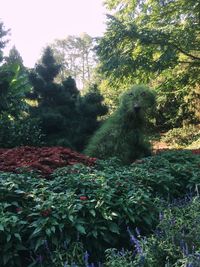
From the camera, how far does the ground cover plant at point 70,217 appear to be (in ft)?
8.46

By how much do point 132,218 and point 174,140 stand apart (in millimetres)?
11588

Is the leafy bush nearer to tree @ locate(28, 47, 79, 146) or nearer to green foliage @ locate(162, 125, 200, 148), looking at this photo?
tree @ locate(28, 47, 79, 146)

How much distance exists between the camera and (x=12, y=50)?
31812 millimetres

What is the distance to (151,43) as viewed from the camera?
10.1 m

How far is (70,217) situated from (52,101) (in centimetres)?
668

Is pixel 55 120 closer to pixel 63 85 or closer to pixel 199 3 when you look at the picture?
pixel 63 85

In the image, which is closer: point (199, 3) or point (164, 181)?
point (164, 181)

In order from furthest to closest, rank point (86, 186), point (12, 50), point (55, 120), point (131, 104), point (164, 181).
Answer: point (12, 50), point (55, 120), point (131, 104), point (164, 181), point (86, 186)

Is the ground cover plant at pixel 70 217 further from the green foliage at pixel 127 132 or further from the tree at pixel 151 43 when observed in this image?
the tree at pixel 151 43

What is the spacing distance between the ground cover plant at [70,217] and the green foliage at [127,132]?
325 centimetres

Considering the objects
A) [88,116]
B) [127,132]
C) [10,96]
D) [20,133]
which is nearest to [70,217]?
[127,132]

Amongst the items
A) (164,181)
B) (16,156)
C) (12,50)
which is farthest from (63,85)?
(12,50)

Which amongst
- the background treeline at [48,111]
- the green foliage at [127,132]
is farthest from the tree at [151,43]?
the green foliage at [127,132]

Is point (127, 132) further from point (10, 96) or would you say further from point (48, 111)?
point (10, 96)
